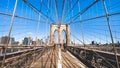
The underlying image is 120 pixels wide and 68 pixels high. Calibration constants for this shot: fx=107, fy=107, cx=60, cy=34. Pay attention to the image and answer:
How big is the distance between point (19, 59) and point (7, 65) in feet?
2.81

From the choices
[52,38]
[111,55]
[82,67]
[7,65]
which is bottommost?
[82,67]

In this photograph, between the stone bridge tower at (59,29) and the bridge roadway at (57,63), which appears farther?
the stone bridge tower at (59,29)

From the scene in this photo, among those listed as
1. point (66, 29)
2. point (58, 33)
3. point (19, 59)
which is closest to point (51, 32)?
point (58, 33)

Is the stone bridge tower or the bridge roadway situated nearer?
the bridge roadway

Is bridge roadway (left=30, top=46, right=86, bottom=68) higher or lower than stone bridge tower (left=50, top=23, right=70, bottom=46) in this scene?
lower

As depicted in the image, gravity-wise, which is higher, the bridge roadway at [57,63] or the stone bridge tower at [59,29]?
the stone bridge tower at [59,29]

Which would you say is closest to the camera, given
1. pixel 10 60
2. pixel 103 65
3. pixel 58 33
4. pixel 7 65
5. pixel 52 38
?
pixel 7 65

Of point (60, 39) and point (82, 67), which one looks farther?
point (60, 39)

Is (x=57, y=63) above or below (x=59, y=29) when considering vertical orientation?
below

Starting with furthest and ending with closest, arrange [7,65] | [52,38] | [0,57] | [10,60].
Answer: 1. [52,38]
2. [10,60]
3. [7,65]
4. [0,57]

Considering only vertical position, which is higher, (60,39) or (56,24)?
(56,24)

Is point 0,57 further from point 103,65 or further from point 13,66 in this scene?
point 103,65

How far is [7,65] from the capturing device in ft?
9.61

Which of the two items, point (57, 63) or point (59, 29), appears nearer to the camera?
point (57, 63)
